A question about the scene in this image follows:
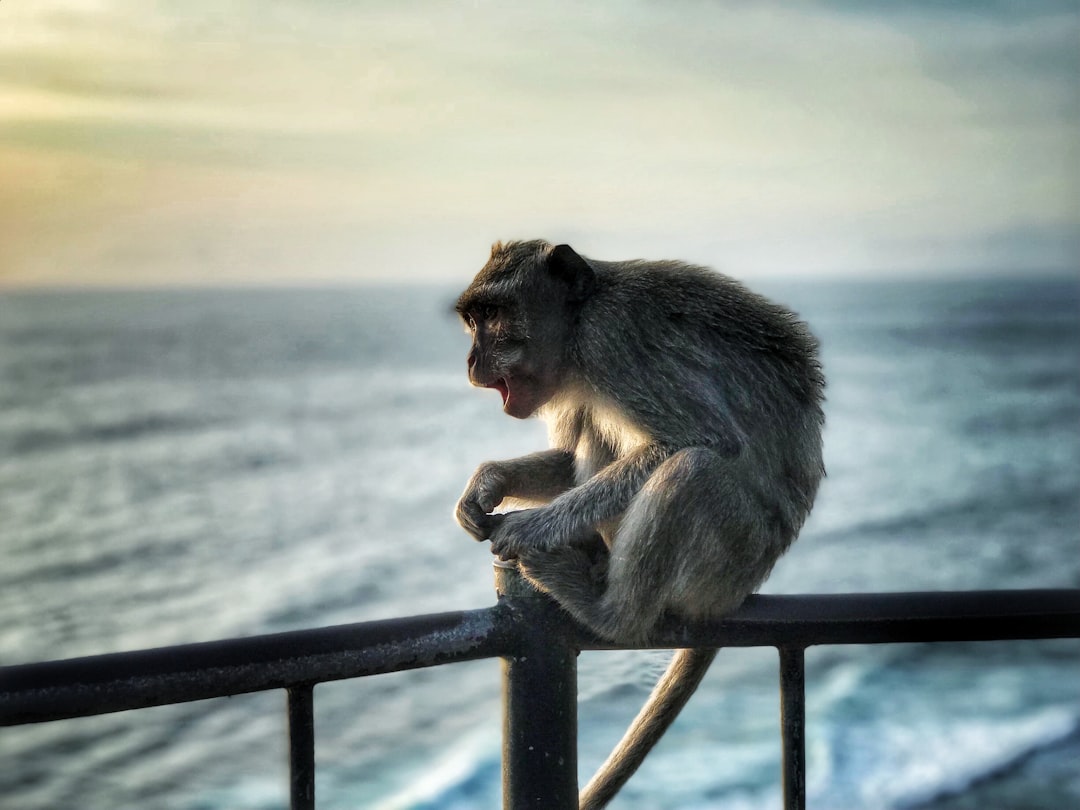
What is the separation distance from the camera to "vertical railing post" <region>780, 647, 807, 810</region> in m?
2.23

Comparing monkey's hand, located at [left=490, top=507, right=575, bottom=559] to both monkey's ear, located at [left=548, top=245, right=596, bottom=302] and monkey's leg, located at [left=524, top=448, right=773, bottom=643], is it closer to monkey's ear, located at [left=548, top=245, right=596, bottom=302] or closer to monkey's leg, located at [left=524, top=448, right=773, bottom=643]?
monkey's leg, located at [left=524, top=448, right=773, bottom=643]

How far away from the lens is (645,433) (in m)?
3.66

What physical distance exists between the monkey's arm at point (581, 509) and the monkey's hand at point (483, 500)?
0.12 ft

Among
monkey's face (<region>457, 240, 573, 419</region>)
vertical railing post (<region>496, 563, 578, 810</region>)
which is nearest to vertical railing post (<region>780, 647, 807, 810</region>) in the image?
vertical railing post (<region>496, 563, 578, 810</region>)

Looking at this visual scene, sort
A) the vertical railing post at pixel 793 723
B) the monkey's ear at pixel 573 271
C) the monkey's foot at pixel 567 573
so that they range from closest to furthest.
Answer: the vertical railing post at pixel 793 723, the monkey's foot at pixel 567 573, the monkey's ear at pixel 573 271

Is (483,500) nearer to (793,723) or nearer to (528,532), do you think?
(528,532)

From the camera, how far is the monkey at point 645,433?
3234 mm

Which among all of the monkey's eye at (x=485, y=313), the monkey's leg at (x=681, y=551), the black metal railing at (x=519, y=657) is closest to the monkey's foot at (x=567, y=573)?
the monkey's leg at (x=681, y=551)

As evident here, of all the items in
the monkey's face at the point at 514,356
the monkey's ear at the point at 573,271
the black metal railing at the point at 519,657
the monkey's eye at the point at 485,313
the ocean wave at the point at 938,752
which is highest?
the monkey's ear at the point at 573,271

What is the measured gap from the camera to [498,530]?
11.5ft

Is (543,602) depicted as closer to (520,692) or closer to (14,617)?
(520,692)

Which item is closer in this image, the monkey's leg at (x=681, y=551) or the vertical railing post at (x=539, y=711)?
the vertical railing post at (x=539, y=711)

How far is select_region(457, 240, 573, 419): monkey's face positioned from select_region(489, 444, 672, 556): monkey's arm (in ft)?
1.56

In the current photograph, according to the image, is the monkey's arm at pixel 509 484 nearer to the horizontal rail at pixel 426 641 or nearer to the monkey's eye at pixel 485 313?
the monkey's eye at pixel 485 313
